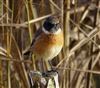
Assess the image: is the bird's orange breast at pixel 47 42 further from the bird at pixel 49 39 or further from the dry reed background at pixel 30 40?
the dry reed background at pixel 30 40

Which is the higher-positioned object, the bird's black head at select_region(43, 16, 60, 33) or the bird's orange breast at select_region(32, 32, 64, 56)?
the bird's black head at select_region(43, 16, 60, 33)

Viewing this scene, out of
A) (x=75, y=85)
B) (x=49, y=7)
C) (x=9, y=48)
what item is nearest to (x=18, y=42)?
(x=9, y=48)

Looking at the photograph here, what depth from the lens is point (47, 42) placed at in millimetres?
3049

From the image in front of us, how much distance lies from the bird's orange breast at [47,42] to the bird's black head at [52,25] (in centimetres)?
5

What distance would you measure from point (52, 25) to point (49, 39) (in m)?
0.12

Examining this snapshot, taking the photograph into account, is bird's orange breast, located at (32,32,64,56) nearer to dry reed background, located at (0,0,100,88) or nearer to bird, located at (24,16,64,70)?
bird, located at (24,16,64,70)

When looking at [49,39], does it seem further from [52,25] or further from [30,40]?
[30,40]

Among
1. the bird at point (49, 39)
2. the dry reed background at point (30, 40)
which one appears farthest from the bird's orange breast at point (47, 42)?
the dry reed background at point (30, 40)

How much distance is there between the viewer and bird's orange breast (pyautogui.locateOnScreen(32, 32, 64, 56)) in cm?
303

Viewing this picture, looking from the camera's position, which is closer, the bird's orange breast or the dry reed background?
the dry reed background

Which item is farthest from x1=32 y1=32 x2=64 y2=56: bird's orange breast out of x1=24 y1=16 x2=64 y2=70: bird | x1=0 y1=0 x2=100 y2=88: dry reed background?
x1=0 y1=0 x2=100 y2=88: dry reed background

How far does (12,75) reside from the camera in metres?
3.32

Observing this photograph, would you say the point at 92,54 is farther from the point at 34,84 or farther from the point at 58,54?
the point at 34,84

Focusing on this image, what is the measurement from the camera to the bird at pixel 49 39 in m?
3.01
